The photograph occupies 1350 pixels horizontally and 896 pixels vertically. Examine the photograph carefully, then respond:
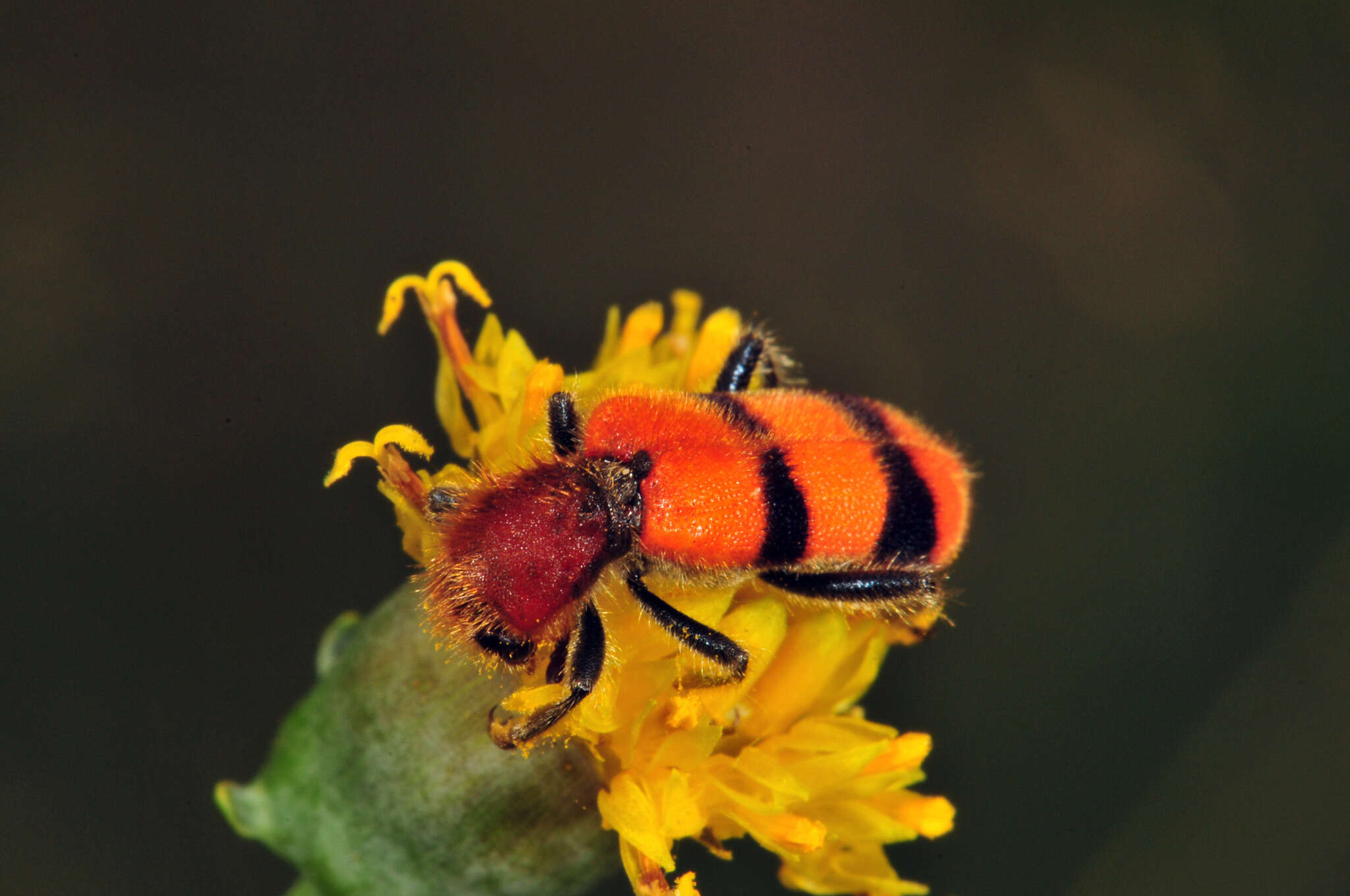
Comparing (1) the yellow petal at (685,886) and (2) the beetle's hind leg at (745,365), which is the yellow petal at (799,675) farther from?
(2) the beetle's hind leg at (745,365)

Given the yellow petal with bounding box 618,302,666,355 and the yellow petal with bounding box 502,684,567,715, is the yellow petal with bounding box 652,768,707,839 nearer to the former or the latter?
the yellow petal with bounding box 502,684,567,715

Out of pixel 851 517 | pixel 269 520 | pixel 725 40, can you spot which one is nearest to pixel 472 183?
pixel 725 40

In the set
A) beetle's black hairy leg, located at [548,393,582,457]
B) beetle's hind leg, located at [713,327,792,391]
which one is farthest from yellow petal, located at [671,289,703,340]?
beetle's black hairy leg, located at [548,393,582,457]

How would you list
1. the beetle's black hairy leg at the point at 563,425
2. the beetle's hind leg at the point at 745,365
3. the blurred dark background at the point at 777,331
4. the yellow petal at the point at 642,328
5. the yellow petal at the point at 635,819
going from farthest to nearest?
the blurred dark background at the point at 777,331
the yellow petal at the point at 642,328
the beetle's hind leg at the point at 745,365
the beetle's black hairy leg at the point at 563,425
the yellow petal at the point at 635,819

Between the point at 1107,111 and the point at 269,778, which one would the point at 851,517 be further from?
the point at 1107,111

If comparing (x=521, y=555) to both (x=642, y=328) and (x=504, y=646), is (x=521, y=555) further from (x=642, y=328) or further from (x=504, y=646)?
(x=642, y=328)

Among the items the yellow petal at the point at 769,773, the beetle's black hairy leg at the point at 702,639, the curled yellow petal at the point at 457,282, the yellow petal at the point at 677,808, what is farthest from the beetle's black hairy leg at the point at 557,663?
the curled yellow petal at the point at 457,282
